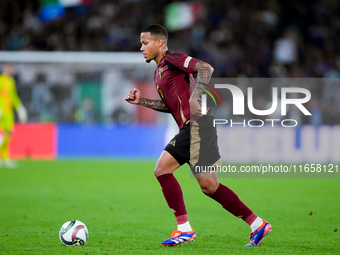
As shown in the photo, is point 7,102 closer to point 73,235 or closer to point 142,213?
point 142,213

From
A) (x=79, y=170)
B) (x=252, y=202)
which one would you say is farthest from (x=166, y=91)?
(x=79, y=170)

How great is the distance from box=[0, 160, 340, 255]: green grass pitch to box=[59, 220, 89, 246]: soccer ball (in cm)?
8

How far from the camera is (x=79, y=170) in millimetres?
11812

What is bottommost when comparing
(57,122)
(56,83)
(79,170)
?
(79,170)

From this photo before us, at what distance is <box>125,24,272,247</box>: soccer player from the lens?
4.58 metres

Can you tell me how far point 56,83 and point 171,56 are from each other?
11083mm

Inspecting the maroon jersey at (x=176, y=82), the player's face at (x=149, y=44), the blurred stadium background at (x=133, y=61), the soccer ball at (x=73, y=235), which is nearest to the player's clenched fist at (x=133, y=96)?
the maroon jersey at (x=176, y=82)

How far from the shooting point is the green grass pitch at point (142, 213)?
4.60m

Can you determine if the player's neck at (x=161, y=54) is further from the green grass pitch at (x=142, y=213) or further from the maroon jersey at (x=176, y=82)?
the green grass pitch at (x=142, y=213)

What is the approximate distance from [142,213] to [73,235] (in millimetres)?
2213

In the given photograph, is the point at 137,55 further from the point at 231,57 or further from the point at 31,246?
the point at 31,246

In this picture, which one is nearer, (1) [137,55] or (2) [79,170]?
(2) [79,170]

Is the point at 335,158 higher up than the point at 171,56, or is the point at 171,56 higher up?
the point at 171,56

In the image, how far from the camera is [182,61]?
4.57 metres
